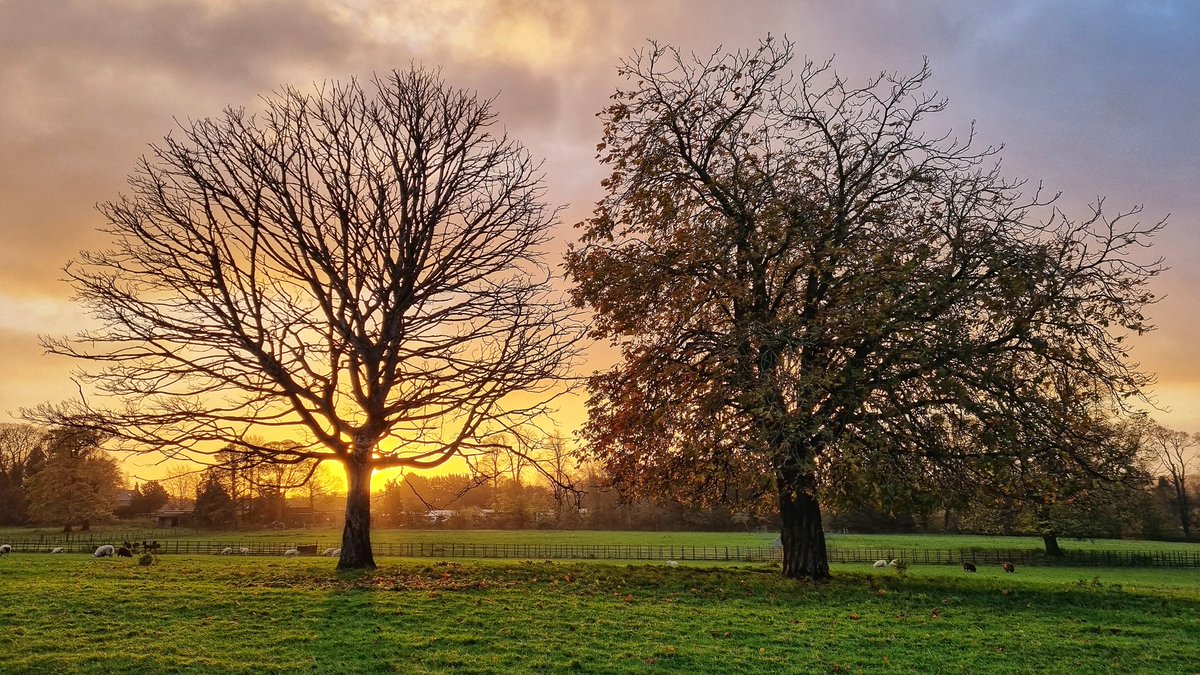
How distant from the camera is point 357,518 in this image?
1886 cm

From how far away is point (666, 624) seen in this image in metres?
11.8

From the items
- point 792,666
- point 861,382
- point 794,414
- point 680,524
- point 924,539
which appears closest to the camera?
point 792,666

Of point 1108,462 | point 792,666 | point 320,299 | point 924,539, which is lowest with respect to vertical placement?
point 924,539

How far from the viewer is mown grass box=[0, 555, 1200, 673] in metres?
9.52

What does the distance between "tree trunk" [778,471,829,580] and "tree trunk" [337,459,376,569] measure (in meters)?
10.9

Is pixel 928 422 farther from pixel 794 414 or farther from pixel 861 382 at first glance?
pixel 794 414

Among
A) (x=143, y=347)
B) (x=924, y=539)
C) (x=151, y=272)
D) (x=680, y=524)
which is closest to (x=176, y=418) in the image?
(x=143, y=347)

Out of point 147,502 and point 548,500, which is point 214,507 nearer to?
point 147,502

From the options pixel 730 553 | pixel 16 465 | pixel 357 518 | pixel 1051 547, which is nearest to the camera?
pixel 357 518

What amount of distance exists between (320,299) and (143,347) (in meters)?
4.42

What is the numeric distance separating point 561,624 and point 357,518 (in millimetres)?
9362

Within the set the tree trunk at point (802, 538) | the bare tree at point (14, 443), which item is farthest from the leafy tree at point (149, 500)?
the tree trunk at point (802, 538)

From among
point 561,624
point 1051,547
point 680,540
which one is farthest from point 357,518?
point 680,540

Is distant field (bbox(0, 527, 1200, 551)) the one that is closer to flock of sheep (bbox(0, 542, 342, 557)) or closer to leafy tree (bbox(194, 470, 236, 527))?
leafy tree (bbox(194, 470, 236, 527))
